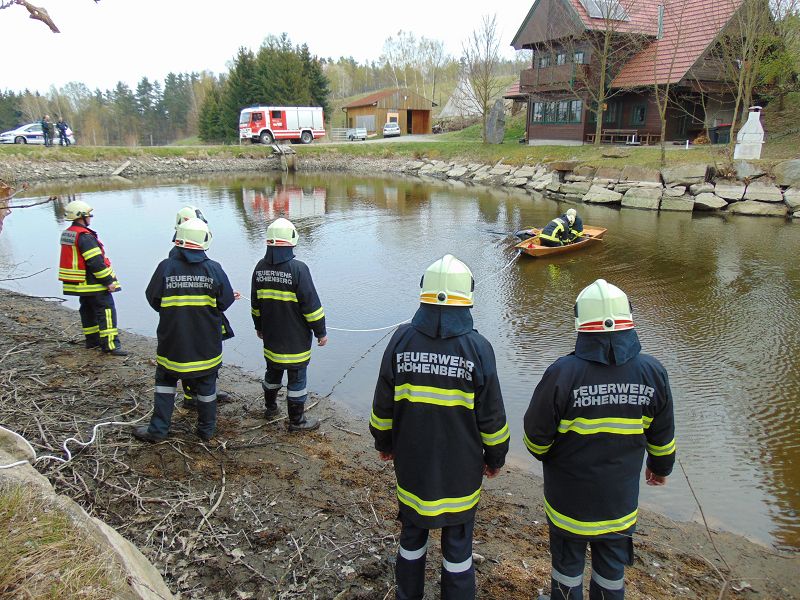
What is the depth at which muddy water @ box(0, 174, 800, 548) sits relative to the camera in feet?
18.7

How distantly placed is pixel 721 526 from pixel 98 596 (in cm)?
464

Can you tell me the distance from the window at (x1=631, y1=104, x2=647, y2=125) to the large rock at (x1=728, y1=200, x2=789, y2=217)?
40.2ft

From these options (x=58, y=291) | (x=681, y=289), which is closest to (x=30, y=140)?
(x=58, y=291)

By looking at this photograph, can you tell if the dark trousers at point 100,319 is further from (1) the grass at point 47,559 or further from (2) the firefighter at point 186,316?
(1) the grass at point 47,559

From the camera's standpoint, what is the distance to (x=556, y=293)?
11258mm

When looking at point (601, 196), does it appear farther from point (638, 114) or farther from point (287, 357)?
point (287, 357)

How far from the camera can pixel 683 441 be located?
19.5ft

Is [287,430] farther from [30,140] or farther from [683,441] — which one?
[30,140]

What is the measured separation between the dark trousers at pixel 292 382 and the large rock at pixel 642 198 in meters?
20.2

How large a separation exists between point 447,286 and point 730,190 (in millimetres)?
22467

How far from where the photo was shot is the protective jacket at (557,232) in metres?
13.7

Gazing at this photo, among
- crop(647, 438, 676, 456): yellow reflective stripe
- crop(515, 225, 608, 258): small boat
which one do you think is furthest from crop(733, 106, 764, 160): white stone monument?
crop(647, 438, 676, 456): yellow reflective stripe

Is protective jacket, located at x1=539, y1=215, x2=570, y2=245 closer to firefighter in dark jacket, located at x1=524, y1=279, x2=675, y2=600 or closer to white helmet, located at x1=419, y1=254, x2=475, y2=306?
firefighter in dark jacket, located at x1=524, y1=279, x2=675, y2=600

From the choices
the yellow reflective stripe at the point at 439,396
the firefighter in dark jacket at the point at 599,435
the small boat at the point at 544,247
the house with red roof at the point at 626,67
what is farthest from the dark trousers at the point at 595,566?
the house with red roof at the point at 626,67
